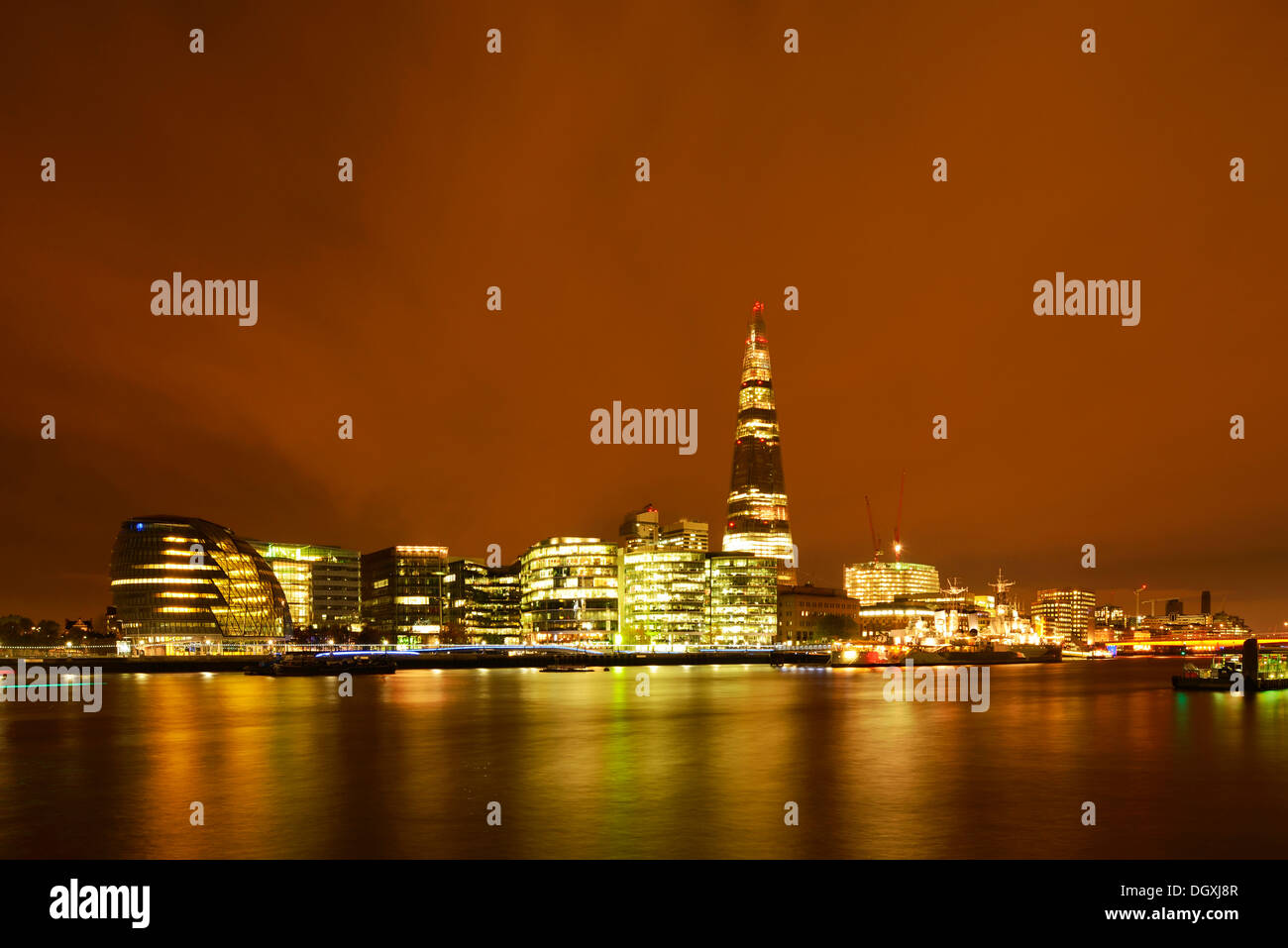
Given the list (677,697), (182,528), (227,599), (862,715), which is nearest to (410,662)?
(227,599)

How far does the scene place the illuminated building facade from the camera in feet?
597

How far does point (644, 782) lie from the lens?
3659 cm

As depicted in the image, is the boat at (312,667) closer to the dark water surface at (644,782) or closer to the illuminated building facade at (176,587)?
the illuminated building facade at (176,587)

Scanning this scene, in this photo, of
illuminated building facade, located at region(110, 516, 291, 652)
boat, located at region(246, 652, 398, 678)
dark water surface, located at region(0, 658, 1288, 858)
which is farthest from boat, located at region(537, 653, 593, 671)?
dark water surface, located at region(0, 658, 1288, 858)

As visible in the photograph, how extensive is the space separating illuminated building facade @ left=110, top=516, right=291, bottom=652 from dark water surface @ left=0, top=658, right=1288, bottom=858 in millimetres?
119773

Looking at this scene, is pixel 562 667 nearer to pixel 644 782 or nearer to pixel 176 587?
pixel 176 587

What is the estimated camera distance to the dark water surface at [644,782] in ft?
88.5

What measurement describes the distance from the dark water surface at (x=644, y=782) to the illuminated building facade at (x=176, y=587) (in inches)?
4715

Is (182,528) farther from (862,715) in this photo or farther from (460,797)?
(460,797)

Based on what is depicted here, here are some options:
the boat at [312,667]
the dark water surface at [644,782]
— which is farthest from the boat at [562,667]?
the dark water surface at [644,782]

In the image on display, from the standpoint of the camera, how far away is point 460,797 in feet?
108

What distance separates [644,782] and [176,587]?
570ft

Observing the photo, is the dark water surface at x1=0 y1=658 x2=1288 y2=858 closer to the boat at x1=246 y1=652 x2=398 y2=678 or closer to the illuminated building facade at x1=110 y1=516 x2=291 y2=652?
the boat at x1=246 y1=652 x2=398 y2=678
